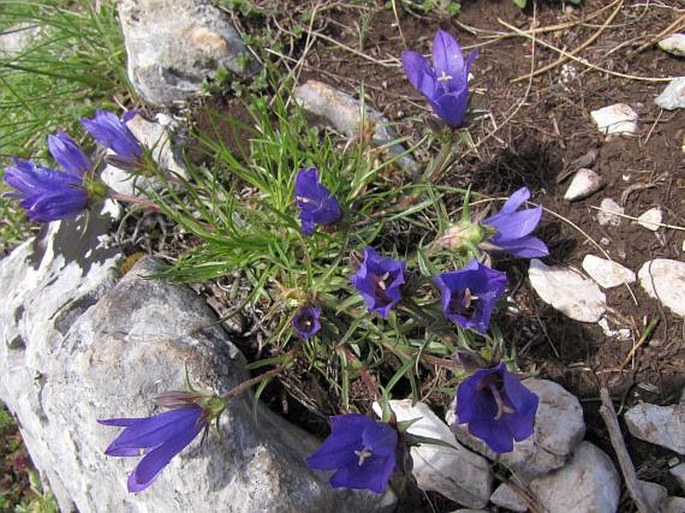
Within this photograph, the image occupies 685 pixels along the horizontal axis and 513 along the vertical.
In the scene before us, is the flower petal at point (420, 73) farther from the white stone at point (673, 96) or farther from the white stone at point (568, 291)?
A: the white stone at point (673, 96)

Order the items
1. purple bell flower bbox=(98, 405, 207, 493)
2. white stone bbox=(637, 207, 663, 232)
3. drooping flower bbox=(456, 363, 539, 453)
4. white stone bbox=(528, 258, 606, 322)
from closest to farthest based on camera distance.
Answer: drooping flower bbox=(456, 363, 539, 453) → purple bell flower bbox=(98, 405, 207, 493) → white stone bbox=(528, 258, 606, 322) → white stone bbox=(637, 207, 663, 232)

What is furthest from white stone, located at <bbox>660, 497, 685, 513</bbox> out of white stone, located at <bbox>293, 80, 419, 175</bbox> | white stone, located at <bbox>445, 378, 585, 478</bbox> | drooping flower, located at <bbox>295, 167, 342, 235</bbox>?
white stone, located at <bbox>293, 80, 419, 175</bbox>

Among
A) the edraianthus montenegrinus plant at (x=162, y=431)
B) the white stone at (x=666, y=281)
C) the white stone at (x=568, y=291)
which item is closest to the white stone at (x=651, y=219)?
the white stone at (x=666, y=281)

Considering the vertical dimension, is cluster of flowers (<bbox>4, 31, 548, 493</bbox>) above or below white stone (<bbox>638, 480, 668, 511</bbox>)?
above

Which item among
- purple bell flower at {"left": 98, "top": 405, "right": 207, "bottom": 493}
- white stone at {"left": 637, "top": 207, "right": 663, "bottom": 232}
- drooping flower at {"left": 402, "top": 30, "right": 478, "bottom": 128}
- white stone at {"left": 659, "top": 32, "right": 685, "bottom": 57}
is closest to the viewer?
purple bell flower at {"left": 98, "top": 405, "right": 207, "bottom": 493}

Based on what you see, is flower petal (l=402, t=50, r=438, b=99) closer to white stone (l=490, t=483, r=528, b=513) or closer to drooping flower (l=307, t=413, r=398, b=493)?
drooping flower (l=307, t=413, r=398, b=493)

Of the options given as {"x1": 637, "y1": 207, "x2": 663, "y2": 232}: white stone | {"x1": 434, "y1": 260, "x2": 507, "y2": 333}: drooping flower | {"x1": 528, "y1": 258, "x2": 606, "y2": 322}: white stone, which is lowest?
{"x1": 528, "y1": 258, "x2": 606, "y2": 322}: white stone
